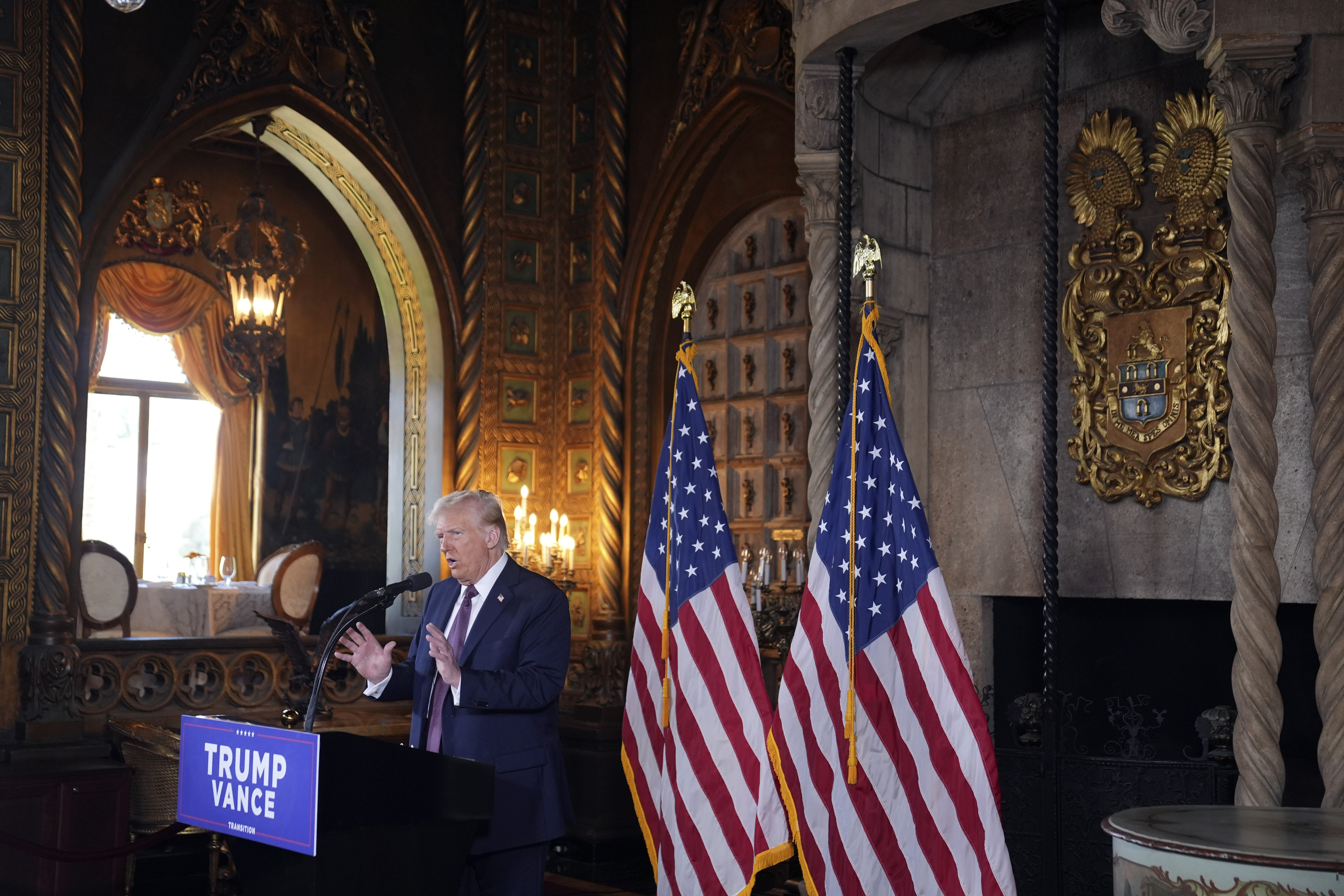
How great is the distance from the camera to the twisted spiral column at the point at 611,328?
865 cm

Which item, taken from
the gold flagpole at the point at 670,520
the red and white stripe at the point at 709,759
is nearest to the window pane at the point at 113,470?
the gold flagpole at the point at 670,520

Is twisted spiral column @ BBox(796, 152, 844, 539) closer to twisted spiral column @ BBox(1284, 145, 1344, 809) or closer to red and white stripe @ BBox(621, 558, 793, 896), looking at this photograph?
red and white stripe @ BBox(621, 558, 793, 896)

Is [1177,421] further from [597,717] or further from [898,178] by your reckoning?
[597,717]

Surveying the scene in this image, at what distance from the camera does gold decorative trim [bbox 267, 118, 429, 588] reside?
8.86 metres

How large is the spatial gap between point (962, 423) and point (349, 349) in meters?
7.64

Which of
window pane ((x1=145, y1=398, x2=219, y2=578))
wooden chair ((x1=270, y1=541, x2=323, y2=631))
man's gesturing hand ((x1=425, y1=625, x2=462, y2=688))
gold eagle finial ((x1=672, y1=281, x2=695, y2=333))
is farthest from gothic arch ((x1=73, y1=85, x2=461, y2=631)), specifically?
man's gesturing hand ((x1=425, y1=625, x2=462, y2=688))

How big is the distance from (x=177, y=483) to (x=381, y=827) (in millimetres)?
10647

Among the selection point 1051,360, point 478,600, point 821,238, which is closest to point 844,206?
point 821,238

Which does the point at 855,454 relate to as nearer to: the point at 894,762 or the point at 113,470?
the point at 894,762

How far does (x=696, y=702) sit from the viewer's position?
5.54 meters

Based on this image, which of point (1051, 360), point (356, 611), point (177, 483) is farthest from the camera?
point (177, 483)

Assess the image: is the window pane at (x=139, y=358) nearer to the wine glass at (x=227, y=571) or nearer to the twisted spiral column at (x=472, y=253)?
the wine glass at (x=227, y=571)

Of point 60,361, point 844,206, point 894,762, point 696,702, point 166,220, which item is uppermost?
point 166,220

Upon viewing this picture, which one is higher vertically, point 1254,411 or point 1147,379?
point 1147,379
